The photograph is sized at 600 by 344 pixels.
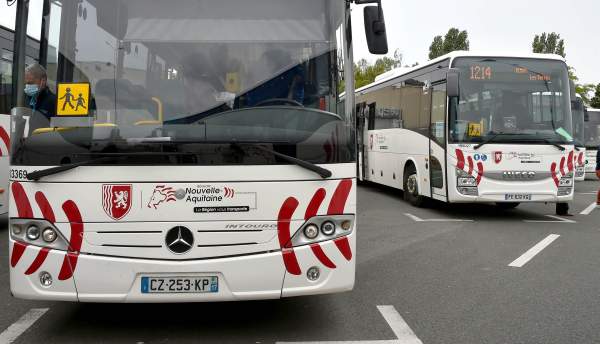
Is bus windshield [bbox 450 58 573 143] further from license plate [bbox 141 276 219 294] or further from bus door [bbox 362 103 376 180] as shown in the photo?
license plate [bbox 141 276 219 294]

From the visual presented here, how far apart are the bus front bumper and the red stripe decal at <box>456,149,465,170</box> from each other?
783cm

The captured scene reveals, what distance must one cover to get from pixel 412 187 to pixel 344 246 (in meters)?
9.90

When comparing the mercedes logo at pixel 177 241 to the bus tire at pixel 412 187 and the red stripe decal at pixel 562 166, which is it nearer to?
the red stripe decal at pixel 562 166

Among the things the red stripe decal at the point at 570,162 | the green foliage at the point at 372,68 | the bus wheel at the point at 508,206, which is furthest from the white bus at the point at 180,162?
the green foliage at the point at 372,68

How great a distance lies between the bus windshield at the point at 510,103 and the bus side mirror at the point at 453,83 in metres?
0.26

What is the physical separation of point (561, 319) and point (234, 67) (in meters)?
3.47

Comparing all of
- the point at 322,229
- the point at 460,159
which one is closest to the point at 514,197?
the point at 460,159

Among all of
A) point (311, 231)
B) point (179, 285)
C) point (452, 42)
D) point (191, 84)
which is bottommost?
point (179, 285)

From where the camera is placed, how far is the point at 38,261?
179 inches

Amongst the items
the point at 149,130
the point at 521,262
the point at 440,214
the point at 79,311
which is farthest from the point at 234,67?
the point at 440,214

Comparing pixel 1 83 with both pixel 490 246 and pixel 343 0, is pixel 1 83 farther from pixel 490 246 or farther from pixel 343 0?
pixel 490 246

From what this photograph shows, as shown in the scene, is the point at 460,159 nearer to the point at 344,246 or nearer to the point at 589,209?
the point at 589,209

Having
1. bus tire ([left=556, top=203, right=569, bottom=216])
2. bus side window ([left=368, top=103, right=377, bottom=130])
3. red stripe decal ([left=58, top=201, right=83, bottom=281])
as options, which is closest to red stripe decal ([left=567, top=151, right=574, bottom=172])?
bus tire ([left=556, top=203, right=569, bottom=216])

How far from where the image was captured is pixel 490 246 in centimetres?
933
